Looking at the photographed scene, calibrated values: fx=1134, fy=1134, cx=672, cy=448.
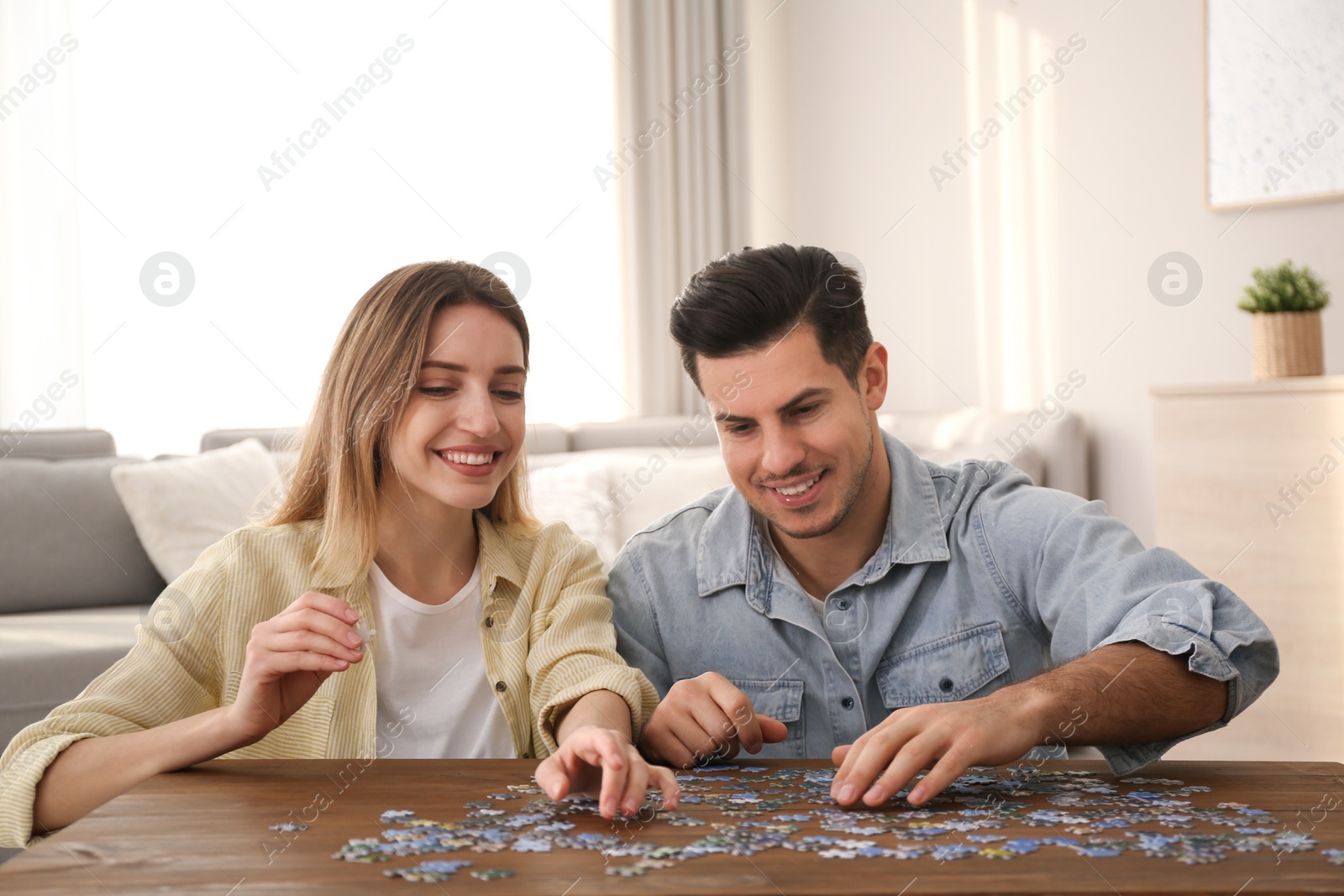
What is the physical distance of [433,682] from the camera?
195cm

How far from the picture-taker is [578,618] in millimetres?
1894

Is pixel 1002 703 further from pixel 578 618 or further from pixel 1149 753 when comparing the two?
pixel 578 618

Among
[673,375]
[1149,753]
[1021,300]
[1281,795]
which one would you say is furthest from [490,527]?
[673,375]

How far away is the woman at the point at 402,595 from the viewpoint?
1.59 metres

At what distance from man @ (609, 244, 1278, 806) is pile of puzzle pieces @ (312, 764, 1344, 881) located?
52 centimetres

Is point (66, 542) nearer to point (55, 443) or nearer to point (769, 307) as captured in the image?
point (55, 443)

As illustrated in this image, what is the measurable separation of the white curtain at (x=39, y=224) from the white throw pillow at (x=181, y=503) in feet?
2.73

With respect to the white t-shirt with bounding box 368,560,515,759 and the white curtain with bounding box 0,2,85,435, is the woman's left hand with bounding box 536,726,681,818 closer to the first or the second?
the white t-shirt with bounding box 368,560,515,759

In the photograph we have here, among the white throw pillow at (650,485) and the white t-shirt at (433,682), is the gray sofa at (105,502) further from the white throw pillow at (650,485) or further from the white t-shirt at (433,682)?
the white t-shirt at (433,682)

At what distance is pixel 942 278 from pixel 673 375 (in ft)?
4.85

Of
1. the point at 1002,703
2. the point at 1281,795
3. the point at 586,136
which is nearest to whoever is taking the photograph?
the point at 1281,795

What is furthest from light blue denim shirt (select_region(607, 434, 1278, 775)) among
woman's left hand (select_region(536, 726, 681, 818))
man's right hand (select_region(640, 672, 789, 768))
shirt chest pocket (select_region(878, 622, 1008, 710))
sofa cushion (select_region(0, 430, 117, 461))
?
sofa cushion (select_region(0, 430, 117, 461))

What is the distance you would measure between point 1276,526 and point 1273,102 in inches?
64.5

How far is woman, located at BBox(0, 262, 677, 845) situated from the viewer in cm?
159
